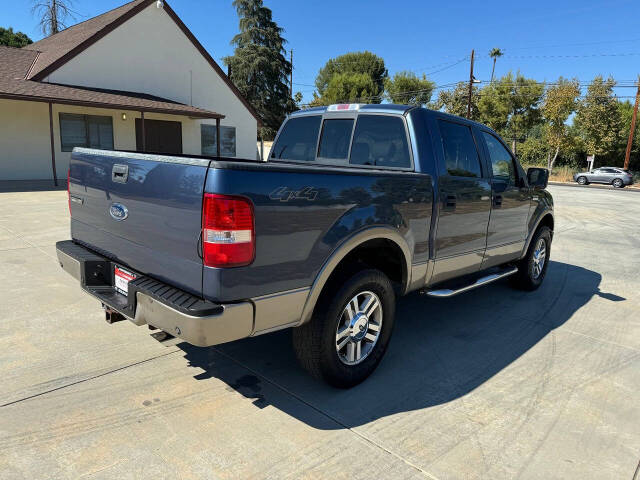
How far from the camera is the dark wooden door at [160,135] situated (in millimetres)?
19172

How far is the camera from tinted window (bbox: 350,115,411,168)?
387 cm

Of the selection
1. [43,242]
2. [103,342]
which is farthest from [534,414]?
[43,242]

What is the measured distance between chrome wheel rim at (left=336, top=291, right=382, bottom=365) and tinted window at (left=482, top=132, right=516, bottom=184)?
2.26 meters

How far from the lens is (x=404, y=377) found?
11.5 feet

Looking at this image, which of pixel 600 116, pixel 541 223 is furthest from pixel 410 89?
pixel 541 223

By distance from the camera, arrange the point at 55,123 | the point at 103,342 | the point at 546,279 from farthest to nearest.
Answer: the point at 55,123, the point at 546,279, the point at 103,342

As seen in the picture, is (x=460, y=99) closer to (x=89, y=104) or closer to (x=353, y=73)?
(x=353, y=73)

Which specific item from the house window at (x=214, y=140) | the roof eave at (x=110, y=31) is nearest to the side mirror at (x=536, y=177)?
the roof eave at (x=110, y=31)

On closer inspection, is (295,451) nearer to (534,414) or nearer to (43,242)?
(534,414)

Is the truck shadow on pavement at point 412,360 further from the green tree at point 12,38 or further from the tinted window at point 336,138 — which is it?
the green tree at point 12,38

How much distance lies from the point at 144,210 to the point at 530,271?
477cm

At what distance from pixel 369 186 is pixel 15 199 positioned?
12426 mm

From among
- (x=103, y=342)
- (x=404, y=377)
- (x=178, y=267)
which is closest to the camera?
(x=178, y=267)

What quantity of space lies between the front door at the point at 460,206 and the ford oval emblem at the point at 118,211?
239 cm
